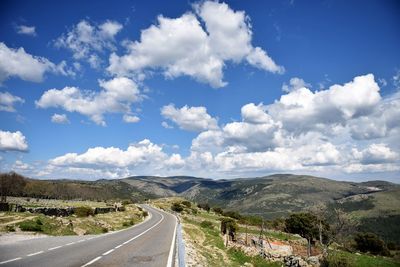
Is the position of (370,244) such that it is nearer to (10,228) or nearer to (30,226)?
(30,226)

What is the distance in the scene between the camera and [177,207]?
119875 mm

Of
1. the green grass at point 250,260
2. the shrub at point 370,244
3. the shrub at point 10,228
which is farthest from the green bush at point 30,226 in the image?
the shrub at point 370,244

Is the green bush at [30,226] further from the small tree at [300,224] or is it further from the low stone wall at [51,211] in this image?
the small tree at [300,224]

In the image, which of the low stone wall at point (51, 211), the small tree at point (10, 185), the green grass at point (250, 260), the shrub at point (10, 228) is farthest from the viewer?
the small tree at point (10, 185)

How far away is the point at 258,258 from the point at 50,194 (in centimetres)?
16962

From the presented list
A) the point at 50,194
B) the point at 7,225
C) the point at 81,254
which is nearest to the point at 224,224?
the point at 7,225

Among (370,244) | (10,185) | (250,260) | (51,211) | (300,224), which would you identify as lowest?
(370,244)

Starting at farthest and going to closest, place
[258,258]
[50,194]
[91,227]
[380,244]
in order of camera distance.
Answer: [50,194] < [380,244] < [91,227] < [258,258]

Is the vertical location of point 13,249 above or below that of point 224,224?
above

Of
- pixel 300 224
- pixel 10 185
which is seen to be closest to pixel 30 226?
pixel 300 224

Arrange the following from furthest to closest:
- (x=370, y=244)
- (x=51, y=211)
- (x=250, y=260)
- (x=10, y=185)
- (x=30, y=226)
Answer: (x=10, y=185)
(x=370, y=244)
(x=51, y=211)
(x=30, y=226)
(x=250, y=260)

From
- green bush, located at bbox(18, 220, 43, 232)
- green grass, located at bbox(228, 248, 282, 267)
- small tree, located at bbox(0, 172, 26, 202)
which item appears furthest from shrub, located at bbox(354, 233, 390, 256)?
small tree, located at bbox(0, 172, 26, 202)

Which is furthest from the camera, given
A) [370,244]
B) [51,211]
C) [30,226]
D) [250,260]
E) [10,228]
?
[370,244]

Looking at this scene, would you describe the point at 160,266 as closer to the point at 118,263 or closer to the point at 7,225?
the point at 118,263
